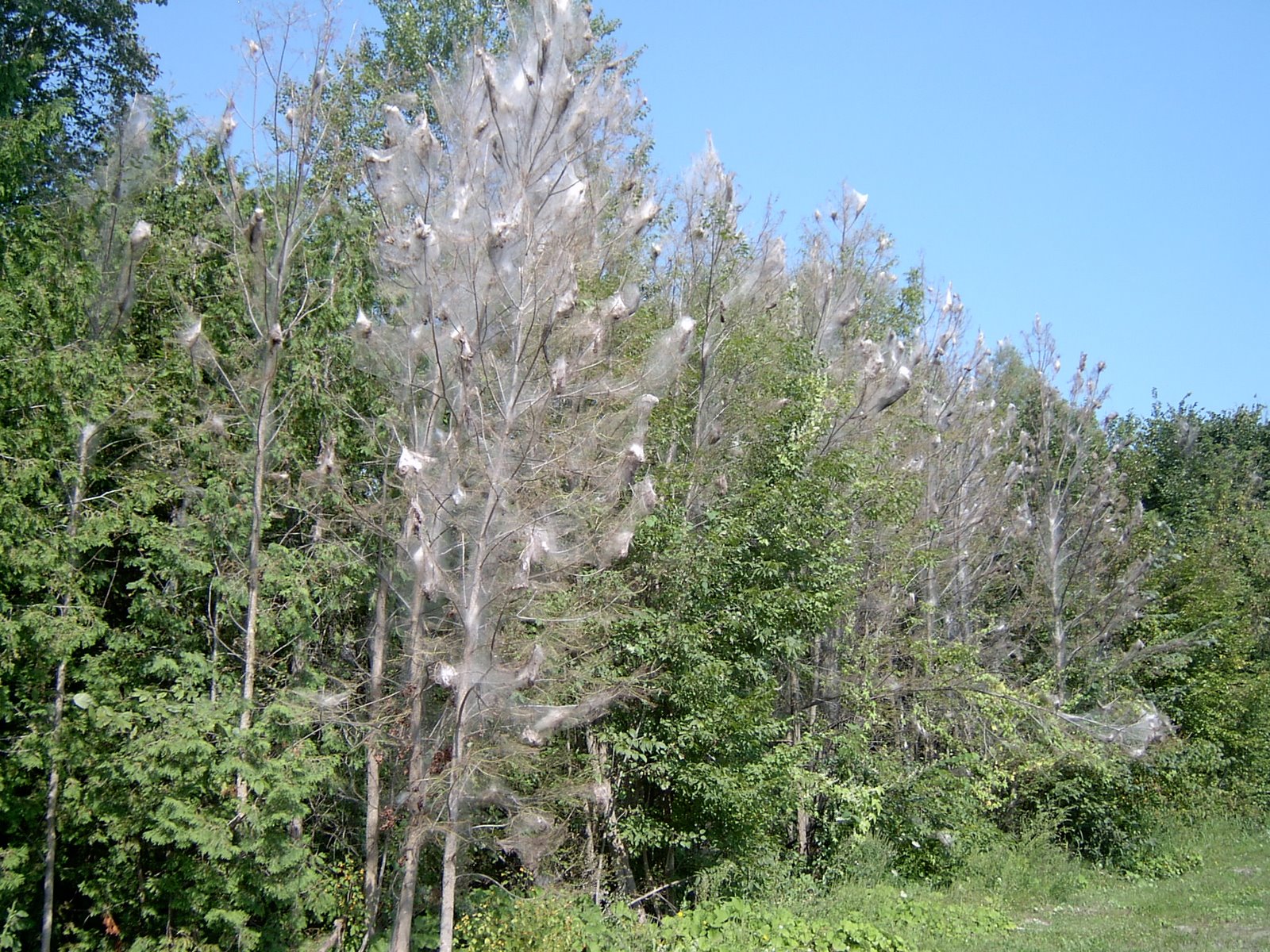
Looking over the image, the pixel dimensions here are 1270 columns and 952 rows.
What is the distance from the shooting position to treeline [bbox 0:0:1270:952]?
29.3ft

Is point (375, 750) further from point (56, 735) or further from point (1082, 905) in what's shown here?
point (1082, 905)

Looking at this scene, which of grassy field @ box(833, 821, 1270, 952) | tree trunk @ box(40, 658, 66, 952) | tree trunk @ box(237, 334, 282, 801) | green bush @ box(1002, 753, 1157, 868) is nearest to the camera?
tree trunk @ box(40, 658, 66, 952)

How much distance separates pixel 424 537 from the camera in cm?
884

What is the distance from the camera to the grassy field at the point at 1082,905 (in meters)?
9.59

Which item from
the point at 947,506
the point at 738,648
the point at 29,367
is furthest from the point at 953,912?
the point at 29,367

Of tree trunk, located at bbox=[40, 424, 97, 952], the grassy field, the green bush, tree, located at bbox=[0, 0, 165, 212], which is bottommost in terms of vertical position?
the grassy field

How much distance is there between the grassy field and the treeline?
2.93 ft

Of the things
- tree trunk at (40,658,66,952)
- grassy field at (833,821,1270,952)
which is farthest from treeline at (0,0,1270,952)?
grassy field at (833,821,1270,952)

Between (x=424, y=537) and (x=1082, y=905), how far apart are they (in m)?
9.16

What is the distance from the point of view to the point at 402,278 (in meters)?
9.66

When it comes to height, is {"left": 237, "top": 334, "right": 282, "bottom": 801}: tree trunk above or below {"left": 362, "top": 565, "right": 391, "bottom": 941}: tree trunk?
above

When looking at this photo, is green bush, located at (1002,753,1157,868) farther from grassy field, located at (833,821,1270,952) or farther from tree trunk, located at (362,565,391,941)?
tree trunk, located at (362,565,391,941)

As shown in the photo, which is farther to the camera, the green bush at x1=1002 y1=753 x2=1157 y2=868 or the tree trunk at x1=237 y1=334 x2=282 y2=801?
the green bush at x1=1002 y1=753 x2=1157 y2=868

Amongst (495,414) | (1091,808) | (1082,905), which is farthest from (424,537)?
(1091,808)
